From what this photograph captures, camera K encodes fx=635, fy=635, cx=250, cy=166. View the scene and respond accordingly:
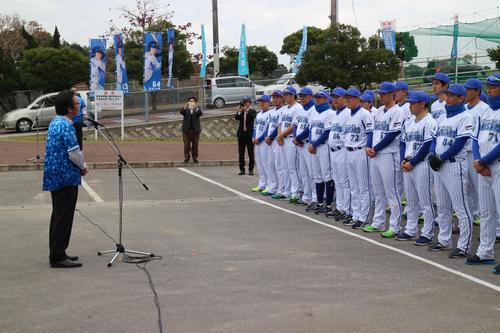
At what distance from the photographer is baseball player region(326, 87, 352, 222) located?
34.9ft

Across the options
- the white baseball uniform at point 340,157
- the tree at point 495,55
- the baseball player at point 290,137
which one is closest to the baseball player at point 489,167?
the white baseball uniform at point 340,157

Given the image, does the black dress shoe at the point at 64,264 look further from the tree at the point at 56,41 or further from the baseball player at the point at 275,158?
the tree at the point at 56,41

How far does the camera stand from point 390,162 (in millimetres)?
9531

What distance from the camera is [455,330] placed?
5.31 m

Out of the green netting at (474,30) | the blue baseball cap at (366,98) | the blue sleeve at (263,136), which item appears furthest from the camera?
the green netting at (474,30)

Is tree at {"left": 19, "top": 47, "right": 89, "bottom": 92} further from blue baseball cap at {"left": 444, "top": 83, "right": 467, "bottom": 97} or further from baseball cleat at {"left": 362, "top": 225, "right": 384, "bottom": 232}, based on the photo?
blue baseball cap at {"left": 444, "top": 83, "right": 467, "bottom": 97}

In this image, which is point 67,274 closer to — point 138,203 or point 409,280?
point 409,280

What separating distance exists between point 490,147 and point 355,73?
60.3 feet

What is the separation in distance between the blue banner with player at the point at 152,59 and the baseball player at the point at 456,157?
21756 millimetres

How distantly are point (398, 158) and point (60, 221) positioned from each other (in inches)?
195

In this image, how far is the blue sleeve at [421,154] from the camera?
862cm

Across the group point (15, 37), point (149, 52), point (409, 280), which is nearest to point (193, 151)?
point (149, 52)

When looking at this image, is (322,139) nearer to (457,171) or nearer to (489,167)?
(457,171)

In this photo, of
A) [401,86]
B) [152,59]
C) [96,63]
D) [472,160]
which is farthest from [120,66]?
[472,160]
